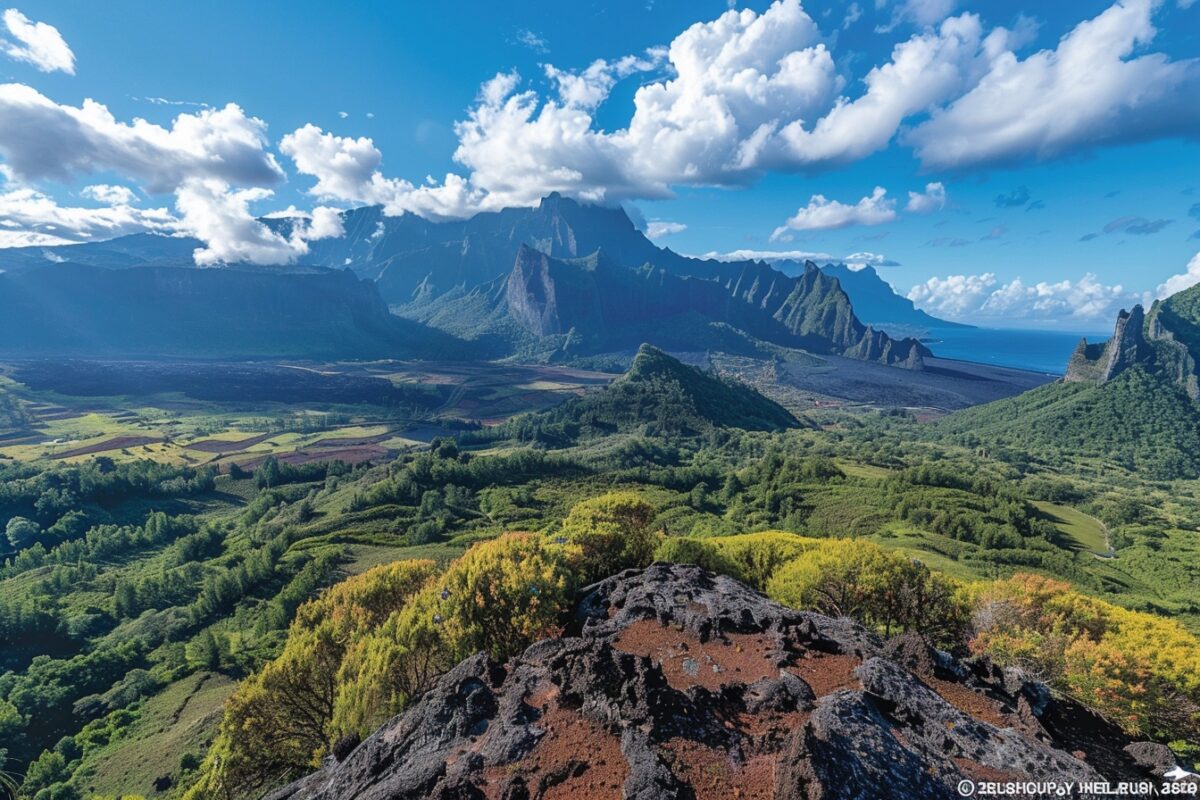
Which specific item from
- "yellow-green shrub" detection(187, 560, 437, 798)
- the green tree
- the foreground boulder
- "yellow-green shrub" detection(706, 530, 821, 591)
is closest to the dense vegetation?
"yellow-green shrub" detection(187, 560, 437, 798)

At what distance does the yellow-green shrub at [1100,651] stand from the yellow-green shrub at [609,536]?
1162 inches

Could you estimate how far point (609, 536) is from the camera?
171ft

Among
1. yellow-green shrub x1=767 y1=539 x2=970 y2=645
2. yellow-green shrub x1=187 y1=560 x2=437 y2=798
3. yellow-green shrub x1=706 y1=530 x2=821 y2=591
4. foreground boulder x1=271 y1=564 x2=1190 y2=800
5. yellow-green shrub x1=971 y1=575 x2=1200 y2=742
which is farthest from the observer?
yellow-green shrub x1=706 y1=530 x2=821 y2=591

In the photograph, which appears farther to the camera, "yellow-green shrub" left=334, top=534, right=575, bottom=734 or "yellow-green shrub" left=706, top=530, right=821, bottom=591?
"yellow-green shrub" left=706, top=530, right=821, bottom=591

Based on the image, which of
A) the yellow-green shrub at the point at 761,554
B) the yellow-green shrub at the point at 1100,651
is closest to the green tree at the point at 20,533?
the yellow-green shrub at the point at 761,554

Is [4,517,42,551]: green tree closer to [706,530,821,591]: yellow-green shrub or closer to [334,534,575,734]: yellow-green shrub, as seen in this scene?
[334,534,575,734]: yellow-green shrub

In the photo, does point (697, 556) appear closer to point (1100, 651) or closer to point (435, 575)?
point (435, 575)

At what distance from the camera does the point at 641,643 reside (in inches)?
1261

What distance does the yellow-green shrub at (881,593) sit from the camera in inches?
1708

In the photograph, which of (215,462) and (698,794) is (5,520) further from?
(698,794)

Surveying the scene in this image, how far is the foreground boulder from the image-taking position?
19.4 metres

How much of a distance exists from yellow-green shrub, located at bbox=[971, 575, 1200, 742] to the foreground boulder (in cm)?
265

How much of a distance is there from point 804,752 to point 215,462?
241 m

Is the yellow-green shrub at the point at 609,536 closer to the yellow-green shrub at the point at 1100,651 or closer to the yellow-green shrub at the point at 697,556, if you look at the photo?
the yellow-green shrub at the point at 697,556
